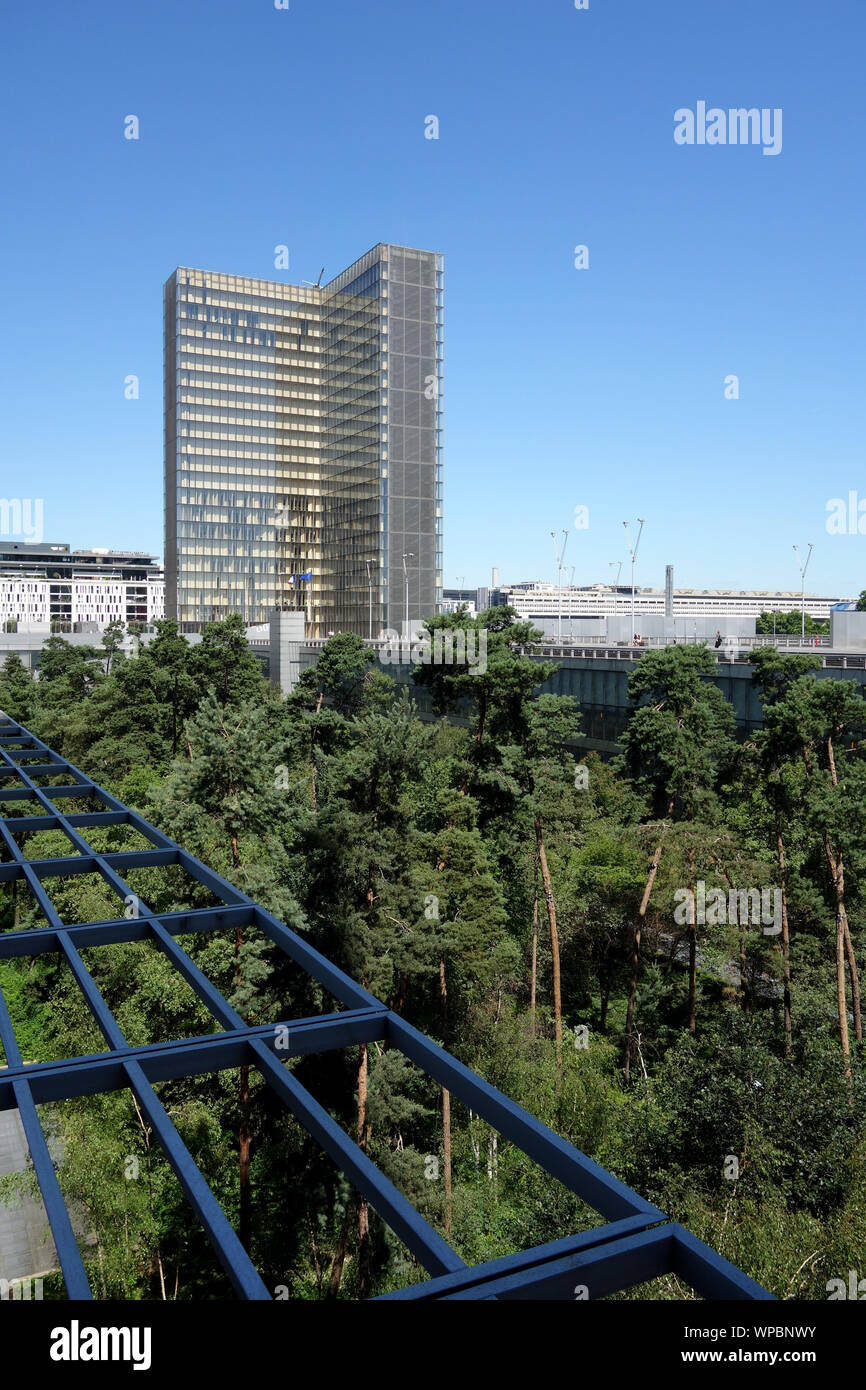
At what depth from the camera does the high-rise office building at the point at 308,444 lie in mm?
144375

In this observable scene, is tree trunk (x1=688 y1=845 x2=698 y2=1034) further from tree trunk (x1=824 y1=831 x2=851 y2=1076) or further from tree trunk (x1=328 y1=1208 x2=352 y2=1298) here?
tree trunk (x1=328 y1=1208 x2=352 y2=1298)

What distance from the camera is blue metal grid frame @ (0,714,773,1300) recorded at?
4910 millimetres

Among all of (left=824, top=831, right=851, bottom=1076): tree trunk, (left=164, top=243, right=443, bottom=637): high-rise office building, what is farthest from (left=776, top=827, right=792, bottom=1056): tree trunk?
(left=164, top=243, right=443, bottom=637): high-rise office building

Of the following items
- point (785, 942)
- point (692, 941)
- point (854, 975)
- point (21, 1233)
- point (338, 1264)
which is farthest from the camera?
point (692, 941)

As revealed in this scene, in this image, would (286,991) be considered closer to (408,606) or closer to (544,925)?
(544,925)

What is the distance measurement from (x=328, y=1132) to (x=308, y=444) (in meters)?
168

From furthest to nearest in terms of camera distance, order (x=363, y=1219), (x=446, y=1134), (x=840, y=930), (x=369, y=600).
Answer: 1. (x=369, y=600)
2. (x=840, y=930)
3. (x=446, y=1134)
4. (x=363, y=1219)

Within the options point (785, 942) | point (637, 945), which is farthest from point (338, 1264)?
point (785, 942)

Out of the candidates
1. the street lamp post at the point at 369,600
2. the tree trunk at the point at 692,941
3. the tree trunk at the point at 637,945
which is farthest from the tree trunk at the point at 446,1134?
the street lamp post at the point at 369,600

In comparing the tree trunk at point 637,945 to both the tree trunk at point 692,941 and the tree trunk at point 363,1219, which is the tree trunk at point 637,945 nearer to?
the tree trunk at point 692,941

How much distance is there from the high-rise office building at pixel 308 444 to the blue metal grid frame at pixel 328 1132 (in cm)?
13183

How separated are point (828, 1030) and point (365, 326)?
462 feet

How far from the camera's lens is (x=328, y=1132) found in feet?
20.4

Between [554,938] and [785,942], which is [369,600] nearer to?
[554,938]
